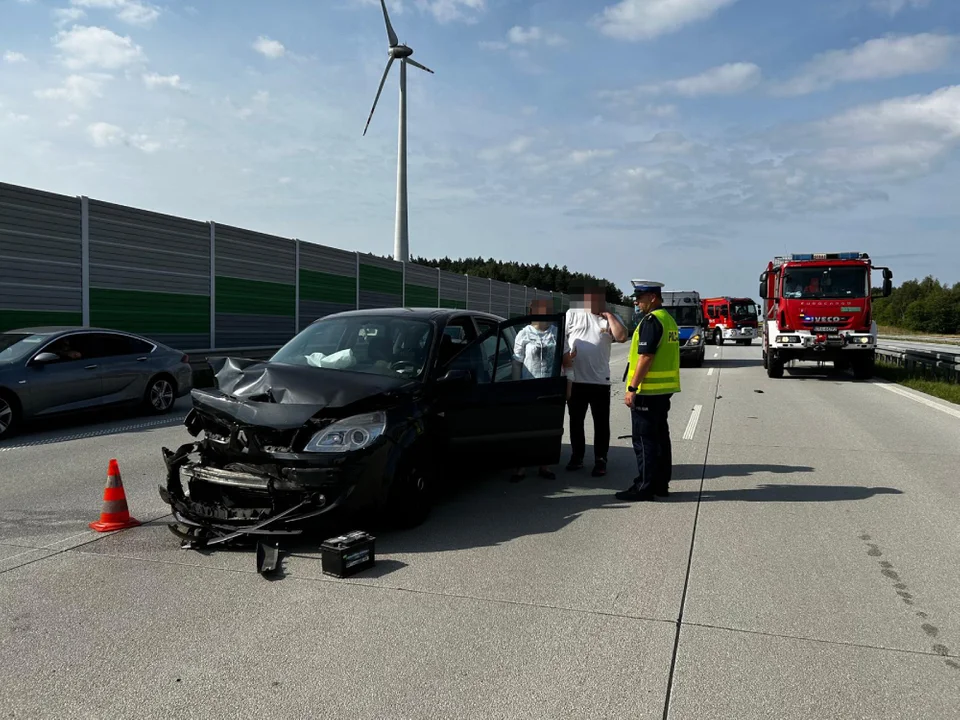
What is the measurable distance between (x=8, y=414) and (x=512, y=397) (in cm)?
726

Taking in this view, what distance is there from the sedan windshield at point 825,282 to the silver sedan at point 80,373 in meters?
14.8

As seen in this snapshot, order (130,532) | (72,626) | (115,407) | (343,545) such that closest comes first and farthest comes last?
(72,626) < (343,545) < (130,532) < (115,407)

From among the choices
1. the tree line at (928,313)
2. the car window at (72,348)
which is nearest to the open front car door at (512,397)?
the car window at (72,348)

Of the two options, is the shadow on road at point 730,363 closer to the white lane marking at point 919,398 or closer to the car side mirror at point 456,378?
the white lane marking at point 919,398

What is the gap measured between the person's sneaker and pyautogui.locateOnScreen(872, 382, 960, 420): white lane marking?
28.9 feet

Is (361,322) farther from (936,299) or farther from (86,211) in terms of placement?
(936,299)

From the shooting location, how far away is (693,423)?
12125mm

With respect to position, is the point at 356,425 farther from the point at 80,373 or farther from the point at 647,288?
the point at 80,373

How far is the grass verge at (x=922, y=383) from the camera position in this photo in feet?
54.0

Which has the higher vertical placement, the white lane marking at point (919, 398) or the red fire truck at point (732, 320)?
the red fire truck at point (732, 320)

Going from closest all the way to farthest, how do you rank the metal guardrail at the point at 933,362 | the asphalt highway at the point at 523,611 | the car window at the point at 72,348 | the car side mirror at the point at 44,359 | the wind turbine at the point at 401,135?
the asphalt highway at the point at 523,611 < the car side mirror at the point at 44,359 < the car window at the point at 72,348 < the metal guardrail at the point at 933,362 < the wind turbine at the point at 401,135

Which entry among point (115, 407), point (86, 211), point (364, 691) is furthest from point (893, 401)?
point (86, 211)

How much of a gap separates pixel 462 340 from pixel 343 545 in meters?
2.66

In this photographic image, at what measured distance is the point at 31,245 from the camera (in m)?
16.6
